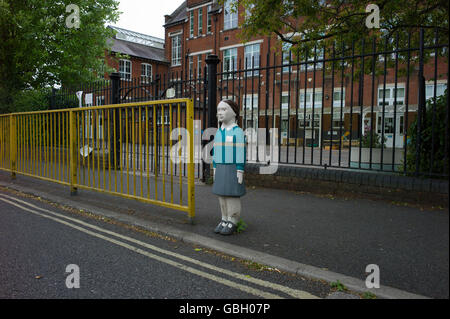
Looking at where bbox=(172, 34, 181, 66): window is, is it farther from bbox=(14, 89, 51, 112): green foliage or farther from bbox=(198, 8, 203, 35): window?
bbox=(14, 89, 51, 112): green foliage

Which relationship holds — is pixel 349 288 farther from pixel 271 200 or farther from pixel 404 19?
pixel 404 19

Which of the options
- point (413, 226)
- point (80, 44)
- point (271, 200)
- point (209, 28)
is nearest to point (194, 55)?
point (209, 28)

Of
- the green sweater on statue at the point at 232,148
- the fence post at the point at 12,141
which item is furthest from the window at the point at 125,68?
the green sweater on statue at the point at 232,148

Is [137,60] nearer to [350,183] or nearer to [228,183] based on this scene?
[350,183]

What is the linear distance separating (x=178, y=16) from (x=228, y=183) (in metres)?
36.1

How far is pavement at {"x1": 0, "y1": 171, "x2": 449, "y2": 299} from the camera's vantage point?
2869 mm

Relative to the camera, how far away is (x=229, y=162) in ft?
14.2

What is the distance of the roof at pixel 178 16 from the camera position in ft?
115

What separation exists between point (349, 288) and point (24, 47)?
51.2 feet

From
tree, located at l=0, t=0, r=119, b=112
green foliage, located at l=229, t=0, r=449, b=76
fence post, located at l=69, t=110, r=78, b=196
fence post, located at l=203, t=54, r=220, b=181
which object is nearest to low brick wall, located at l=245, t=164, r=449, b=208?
fence post, located at l=203, t=54, r=220, b=181

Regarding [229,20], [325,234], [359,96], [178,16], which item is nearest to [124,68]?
[178,16]

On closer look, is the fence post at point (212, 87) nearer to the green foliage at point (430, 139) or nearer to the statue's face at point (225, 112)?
the statue's face at point (225, 112)

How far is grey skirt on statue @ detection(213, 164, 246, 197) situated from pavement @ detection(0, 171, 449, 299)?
0.59 metres

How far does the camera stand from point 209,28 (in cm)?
3191
